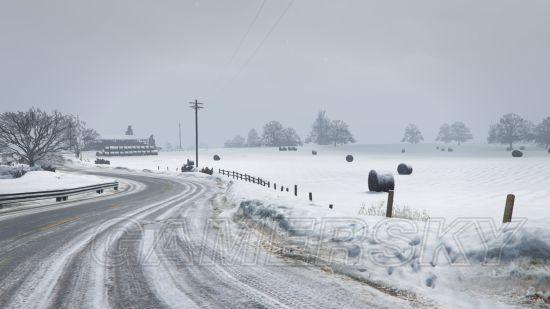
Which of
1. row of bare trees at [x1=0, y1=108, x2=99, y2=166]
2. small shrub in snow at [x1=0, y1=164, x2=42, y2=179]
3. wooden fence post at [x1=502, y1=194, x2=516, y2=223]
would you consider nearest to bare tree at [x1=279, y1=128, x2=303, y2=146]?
row of bare trees at [x1=0, y1=108, x2=99, y2=166]

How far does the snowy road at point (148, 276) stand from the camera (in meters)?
4.92

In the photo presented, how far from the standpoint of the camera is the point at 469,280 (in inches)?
221

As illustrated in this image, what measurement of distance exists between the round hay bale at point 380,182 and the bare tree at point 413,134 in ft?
515

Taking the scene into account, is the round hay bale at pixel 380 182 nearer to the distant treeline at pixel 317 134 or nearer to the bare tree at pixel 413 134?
the distant treeline at pixel 317 134

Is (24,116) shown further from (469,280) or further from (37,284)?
(469,280)

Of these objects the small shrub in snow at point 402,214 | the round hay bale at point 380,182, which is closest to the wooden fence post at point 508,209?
the small shrub in snow at point 402,214

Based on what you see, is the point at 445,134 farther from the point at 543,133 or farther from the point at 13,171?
the point at 13,171

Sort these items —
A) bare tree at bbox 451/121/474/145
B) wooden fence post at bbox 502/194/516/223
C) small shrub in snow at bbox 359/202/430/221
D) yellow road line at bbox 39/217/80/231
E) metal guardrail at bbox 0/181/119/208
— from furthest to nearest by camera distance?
1. bare tree at bbox 451/121/474/145
2. metal guardrail at bbox 0/181/119/208
3. yellow road line at bbox 39/217/80/231
4. small shrub in snow at bbox 359/202/430/221
5. wooden fence post at bbox 502/194/516/223

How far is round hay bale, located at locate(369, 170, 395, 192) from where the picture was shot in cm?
2139

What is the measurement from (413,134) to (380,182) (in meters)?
159

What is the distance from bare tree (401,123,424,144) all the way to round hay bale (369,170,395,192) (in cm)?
15695

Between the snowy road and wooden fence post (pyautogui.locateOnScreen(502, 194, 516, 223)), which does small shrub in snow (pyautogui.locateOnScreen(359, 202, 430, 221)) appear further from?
the snowy road

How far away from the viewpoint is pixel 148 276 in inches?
235

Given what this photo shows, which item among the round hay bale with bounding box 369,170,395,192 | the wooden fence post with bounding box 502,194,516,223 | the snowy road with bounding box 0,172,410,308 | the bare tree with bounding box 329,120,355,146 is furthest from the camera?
the bare tree with bounding box 329,120,355,146
